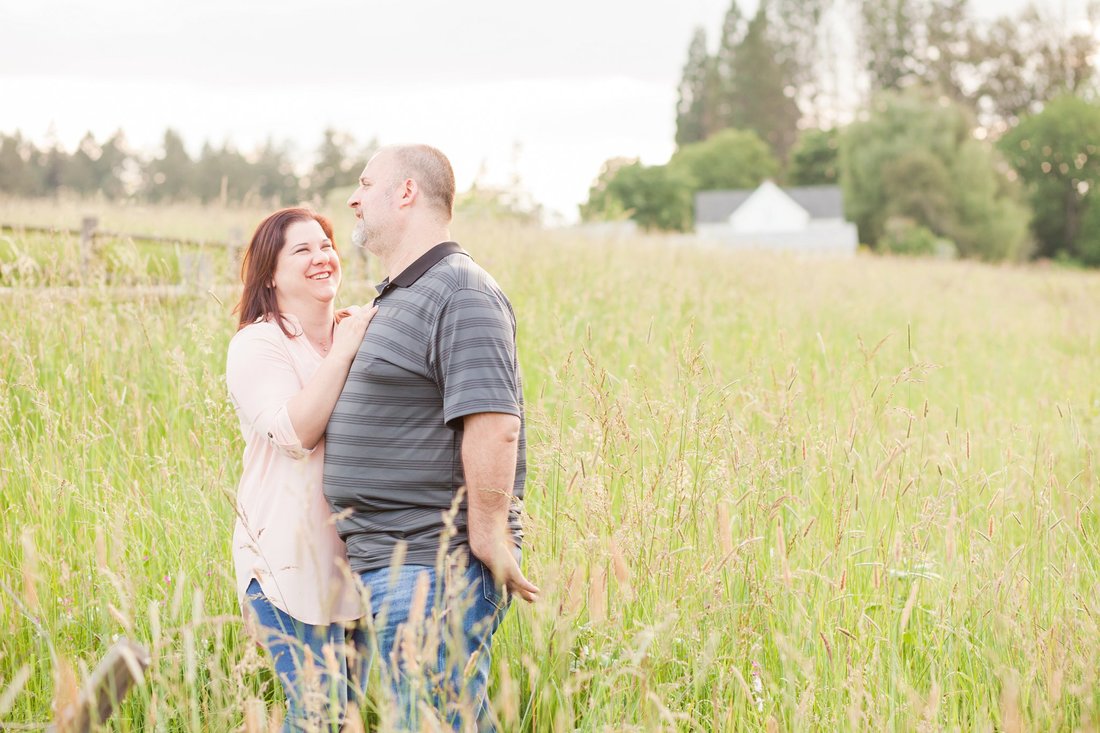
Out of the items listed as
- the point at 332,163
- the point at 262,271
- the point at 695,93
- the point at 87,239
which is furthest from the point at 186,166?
the point at 262,271

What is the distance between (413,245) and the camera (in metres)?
2.60

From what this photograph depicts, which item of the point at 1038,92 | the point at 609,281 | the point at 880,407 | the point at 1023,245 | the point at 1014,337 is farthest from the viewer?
the point at 1038,92

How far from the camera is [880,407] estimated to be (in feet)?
11.0

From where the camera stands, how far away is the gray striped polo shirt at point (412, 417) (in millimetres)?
2375

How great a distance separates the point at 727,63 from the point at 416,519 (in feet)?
244

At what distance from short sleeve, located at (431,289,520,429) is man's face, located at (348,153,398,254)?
0.34 metres

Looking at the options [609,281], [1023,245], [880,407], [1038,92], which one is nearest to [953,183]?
[1023,245]

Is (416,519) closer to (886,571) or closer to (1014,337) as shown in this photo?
(886,571)

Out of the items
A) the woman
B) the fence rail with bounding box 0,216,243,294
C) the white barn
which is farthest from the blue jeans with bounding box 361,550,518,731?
the white barn

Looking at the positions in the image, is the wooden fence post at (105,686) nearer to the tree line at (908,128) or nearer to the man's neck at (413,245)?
the man's neck at (413,245)

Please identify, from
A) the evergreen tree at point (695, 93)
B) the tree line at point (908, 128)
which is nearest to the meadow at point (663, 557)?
the tree line at point (908, 128)

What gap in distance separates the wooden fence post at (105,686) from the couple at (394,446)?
22.8 inches

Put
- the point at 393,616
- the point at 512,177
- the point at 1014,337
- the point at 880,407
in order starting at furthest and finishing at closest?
the point at 512,177
the point at 1014,337
the point at 880,407
the point at 393,616

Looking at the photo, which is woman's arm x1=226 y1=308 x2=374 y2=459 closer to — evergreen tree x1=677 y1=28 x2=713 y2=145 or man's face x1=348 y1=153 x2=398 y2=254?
man's face x1=348 y1=153 x2=398 y2=254
